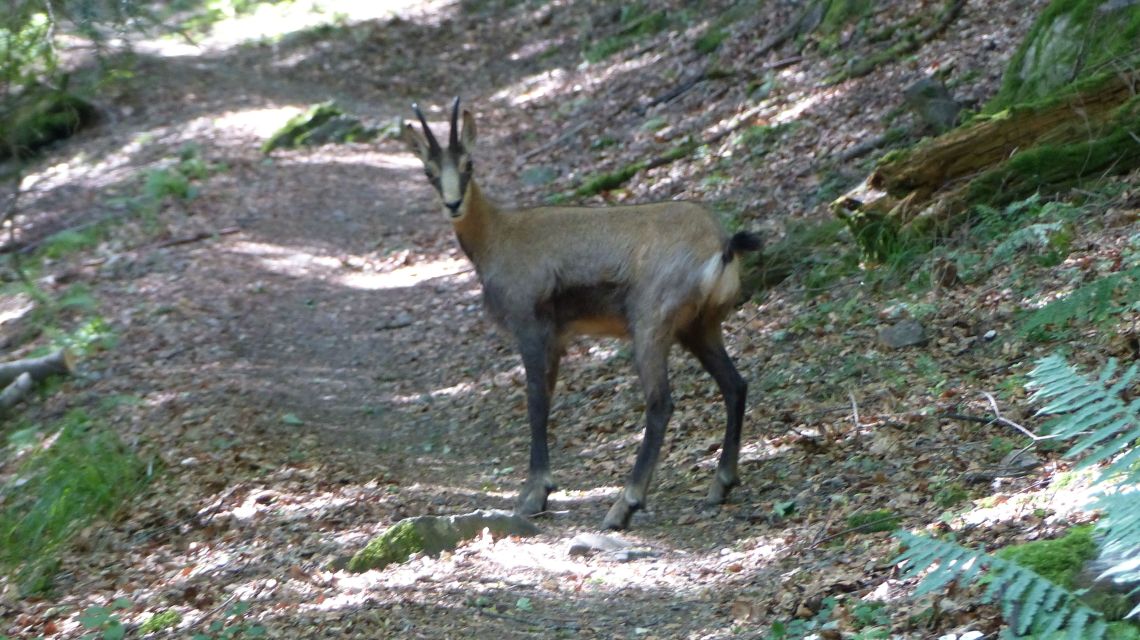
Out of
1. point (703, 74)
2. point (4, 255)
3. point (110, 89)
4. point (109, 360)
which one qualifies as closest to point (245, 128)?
point (110, 89)

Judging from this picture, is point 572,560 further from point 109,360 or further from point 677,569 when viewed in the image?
point 109,360

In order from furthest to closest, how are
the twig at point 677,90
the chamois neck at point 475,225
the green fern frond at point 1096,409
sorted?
1. the twig at point 677,90
2. the chamois neck at point 475,225
3. the green fern frond at point 1096,409

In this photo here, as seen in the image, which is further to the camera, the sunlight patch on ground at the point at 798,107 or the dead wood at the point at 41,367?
the sunlight patch on ground at the point at 798,107

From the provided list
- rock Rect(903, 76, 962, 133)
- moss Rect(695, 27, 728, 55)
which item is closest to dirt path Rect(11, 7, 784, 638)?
rock Rect(903, 76, 962, 133)

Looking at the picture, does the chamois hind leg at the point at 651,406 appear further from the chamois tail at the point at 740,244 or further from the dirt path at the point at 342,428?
the chamois tail at the point at 740,244

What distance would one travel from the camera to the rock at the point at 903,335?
28.2ft

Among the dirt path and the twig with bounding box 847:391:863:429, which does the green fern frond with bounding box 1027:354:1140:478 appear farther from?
the twig with bounding box 847:391:863:429

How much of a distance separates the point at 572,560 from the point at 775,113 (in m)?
9.18

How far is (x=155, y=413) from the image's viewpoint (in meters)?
10.5

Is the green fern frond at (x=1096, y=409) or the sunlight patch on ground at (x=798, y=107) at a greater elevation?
the green fern frond at (x=1096, y=409)

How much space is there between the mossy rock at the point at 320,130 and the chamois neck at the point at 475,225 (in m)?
12.6

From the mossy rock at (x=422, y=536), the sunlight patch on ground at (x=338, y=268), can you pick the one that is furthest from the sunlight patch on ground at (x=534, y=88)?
the mossy rock at (x=422, y=536)

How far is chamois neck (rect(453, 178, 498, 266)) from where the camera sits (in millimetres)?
8445

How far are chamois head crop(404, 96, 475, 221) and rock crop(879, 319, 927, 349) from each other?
3199mm
